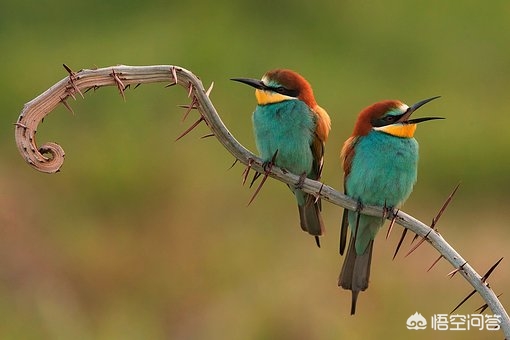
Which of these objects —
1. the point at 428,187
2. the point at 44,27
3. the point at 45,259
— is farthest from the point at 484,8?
the point at 45,259

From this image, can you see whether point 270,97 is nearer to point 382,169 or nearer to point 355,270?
point 382,169

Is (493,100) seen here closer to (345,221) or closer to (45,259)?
(45,259)

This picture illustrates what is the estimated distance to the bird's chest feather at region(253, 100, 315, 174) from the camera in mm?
2322

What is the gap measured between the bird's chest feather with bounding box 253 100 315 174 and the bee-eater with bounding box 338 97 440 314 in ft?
0.50

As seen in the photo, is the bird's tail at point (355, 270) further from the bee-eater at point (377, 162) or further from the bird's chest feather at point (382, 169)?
the bird's chest feather at point (382, 169)

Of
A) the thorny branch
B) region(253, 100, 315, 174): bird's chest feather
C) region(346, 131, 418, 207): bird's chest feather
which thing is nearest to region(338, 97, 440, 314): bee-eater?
region(346, 131, 418, 207): bird's chest feather

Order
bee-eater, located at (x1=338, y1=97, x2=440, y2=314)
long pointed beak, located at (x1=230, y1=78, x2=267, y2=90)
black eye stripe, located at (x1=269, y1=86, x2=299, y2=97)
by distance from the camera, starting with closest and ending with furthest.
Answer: long pointed beak, located at (x1=230, y1=78, x2=267, y2=90), bee-eater, located at (x1=338, y1=97, x2=440, y2=314), black eye stripe, located at (x1=269, y1=86, x2=299, y2=97)

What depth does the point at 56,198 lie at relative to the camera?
4848 mm

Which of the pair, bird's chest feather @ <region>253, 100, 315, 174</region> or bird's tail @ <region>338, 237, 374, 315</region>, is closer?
bird's tail @ <region>338, 237, 374, 315</region>

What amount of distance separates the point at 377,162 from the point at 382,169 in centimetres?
2

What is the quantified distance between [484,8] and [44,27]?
3058 millimetres

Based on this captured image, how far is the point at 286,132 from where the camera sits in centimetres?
233

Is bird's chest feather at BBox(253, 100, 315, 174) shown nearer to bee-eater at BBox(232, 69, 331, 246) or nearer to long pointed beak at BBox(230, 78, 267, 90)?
bee-eater at BBox(232, 69, 331, 246)

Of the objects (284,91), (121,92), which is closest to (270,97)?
(284,91)
